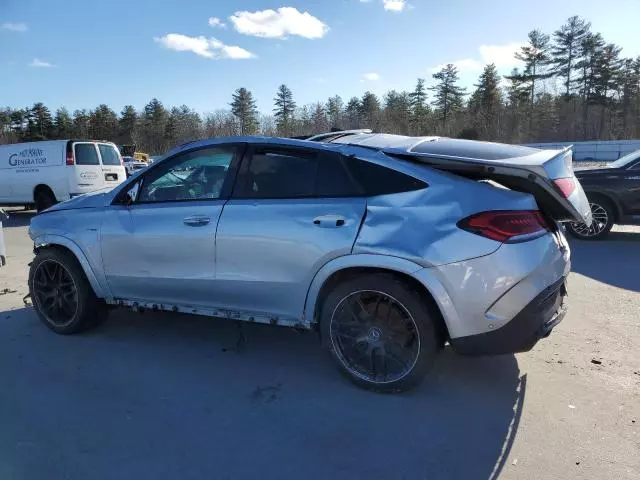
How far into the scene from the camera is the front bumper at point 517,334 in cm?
300

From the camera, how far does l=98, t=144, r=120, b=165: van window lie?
44.9ft

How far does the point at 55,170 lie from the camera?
43.6ft

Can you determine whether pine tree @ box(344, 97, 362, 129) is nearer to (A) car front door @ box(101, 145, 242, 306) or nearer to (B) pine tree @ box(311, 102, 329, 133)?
(B) pine tree @ box(311, 102, 329, 133)

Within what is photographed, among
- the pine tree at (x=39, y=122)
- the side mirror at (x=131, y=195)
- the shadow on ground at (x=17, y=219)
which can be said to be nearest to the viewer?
the side mirror at (x=131, y=195)

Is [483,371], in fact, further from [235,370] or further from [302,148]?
[302,148]

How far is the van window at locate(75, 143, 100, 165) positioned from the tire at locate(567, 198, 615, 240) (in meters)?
11.6

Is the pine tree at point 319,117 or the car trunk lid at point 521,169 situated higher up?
the pine tree at point 319,117

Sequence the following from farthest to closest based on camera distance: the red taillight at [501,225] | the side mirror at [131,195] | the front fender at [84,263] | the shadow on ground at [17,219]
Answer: the shadow on ground at [17,219]
the front fender at [84,263]
the side mirror at [131,195]
the red taillight at [501,225]

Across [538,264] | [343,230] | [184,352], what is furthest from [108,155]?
[538,264]

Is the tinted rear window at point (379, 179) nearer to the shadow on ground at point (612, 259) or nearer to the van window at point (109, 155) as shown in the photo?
the shadow on ground at point (612, 259)

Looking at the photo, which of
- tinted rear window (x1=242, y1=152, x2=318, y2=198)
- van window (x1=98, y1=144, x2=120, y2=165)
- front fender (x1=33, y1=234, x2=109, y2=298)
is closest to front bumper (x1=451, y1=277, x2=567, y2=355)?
tinted rear window (x1=242, y1=152, x2=318, y2=198)

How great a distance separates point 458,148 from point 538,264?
1.00 m

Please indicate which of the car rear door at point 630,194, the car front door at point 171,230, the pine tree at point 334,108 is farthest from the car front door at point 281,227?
the pine tree at point 334,108

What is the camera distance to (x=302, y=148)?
363 centimetres
